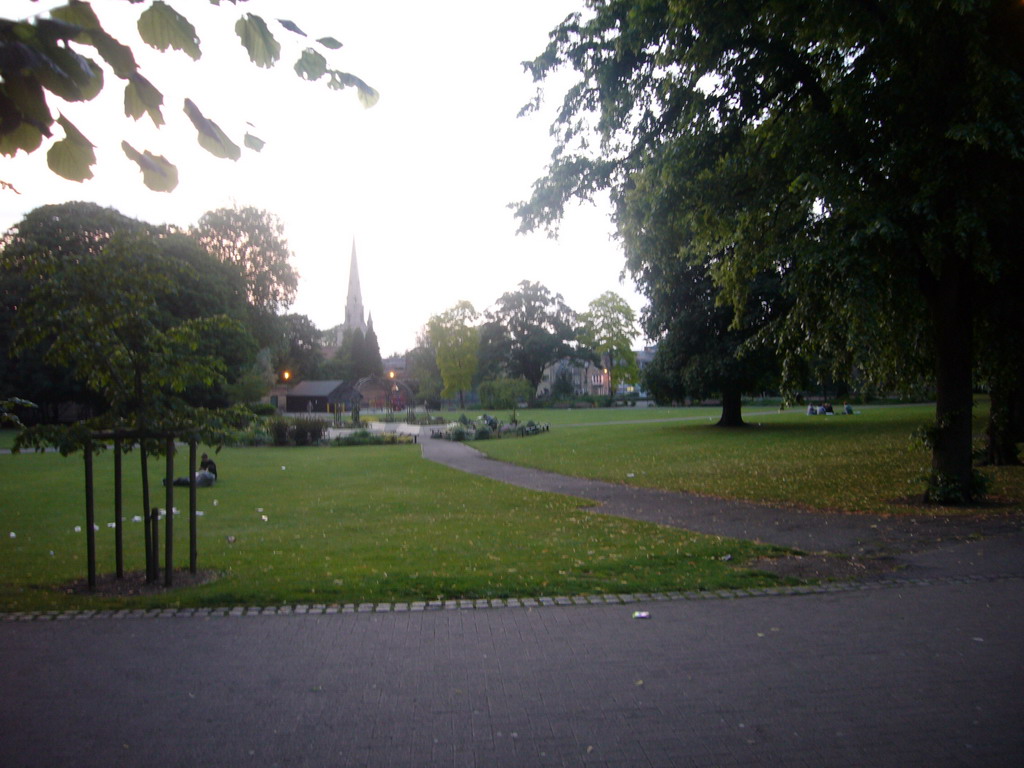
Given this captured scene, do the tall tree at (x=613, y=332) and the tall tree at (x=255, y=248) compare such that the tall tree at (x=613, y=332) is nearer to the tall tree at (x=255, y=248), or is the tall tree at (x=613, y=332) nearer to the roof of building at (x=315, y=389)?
the roof of building at (x=315, y=389)

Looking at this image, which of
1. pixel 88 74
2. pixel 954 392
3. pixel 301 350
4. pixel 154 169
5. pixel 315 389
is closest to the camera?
pixel 88 74

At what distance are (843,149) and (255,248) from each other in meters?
60.1

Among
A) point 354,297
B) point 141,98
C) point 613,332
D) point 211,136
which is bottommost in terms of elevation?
point 211,136

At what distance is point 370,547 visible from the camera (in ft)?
31.6

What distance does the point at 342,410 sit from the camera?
239ft

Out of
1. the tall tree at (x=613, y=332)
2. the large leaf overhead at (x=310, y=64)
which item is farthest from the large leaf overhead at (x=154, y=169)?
the tall tree at (x=613, y=332)

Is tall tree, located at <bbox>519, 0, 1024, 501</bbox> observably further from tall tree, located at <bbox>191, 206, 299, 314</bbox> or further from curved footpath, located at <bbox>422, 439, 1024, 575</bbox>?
tall tree, located at <bbox>191, 206, 299, 314</bbox>

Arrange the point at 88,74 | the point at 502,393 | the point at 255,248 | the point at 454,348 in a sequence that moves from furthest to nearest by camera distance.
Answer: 1. the point at 454,348
2. the point at 502,393
3. the point at 255,248
4. the point at 88,74

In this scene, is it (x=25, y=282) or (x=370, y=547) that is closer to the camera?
(x=370, y=547)

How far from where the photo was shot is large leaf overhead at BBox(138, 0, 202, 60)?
3297 millimetres

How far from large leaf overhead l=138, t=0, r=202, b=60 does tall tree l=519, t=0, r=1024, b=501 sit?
30.6ft

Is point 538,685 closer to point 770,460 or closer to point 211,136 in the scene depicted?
point 211,136

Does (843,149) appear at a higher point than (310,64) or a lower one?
higher

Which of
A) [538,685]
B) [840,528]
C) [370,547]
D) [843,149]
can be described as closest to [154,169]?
[538,685]
